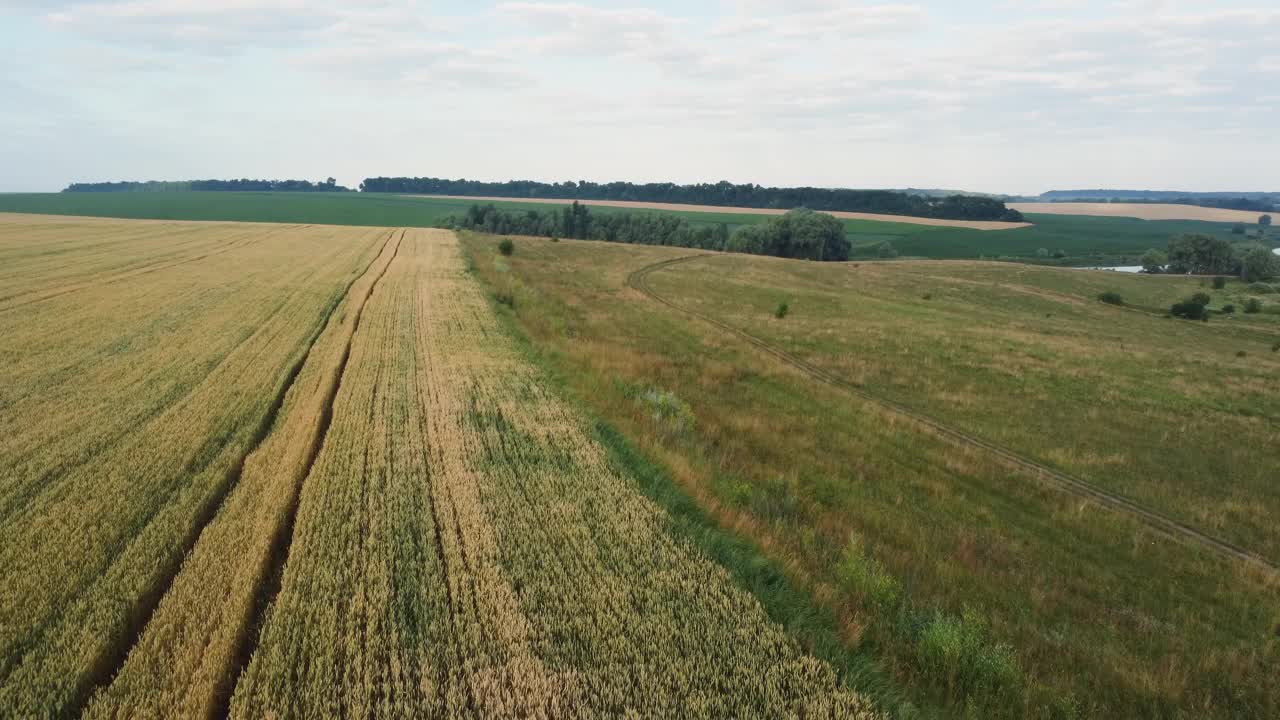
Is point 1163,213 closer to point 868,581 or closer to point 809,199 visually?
point 809,199

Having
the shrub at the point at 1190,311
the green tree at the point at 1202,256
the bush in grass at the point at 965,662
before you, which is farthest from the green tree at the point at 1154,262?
the bush in grass at the point at 965,662

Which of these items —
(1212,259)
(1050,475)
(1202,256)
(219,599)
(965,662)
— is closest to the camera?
(219,599)

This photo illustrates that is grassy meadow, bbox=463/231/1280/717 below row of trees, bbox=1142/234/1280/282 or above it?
below

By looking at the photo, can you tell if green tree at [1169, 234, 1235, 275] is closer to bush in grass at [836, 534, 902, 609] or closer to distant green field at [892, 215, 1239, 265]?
distant green field at [892, 215, 1239, 265]

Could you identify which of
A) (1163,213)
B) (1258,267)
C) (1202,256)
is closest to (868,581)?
(1258,267)

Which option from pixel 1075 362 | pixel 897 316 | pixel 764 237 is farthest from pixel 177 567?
pixel 764 237

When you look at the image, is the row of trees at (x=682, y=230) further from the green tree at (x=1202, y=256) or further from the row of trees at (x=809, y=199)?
the row of trees at (x=809, y=199)

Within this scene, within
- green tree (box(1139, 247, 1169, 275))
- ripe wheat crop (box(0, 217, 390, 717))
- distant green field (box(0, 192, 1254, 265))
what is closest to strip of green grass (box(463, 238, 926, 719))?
ripe wheat crop (box(0, 217, 390, 717))
